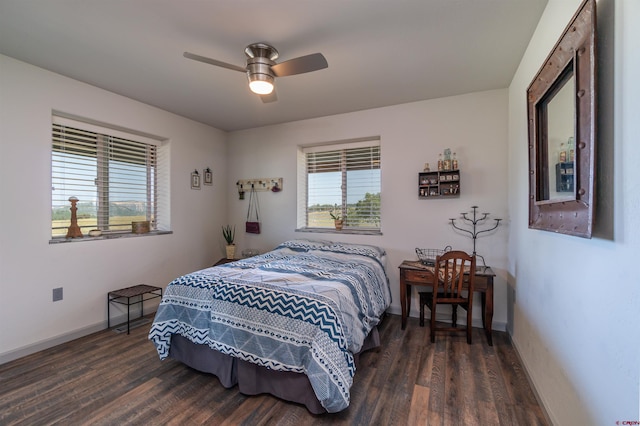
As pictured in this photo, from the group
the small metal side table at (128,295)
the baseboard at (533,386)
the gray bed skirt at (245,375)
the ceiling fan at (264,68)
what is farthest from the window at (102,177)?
the baseboard at (533,386)

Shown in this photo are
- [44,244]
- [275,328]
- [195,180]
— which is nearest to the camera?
[275,328]

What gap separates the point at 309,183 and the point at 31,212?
294 centimetres

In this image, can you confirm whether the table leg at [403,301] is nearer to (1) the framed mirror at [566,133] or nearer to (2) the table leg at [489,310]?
(2) the table leg at [489,310]

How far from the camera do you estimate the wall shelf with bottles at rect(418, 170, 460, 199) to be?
119 inches

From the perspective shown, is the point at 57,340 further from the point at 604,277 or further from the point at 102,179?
the point at 604,277

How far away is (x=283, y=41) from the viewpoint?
6.77ft

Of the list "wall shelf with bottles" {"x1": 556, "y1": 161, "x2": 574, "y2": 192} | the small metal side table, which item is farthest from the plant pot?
"wall shelf with bottles" {"x1": 556, "y1": 161, "x2": 574, "y2": 192}

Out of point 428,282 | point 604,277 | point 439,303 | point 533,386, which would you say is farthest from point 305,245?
point 604,277

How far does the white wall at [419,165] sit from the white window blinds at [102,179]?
5.37 feet

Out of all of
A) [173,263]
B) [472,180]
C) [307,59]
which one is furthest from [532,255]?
[173,263]

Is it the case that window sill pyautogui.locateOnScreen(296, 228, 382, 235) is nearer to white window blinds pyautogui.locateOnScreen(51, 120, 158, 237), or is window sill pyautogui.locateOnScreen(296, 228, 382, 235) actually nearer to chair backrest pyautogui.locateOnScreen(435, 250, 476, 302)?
chair backrest pyautogui.locateOnScreen(435, 250, 476, 302)

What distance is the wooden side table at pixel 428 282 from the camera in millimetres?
2627

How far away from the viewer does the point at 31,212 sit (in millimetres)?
2439

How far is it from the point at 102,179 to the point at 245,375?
2.74 m
